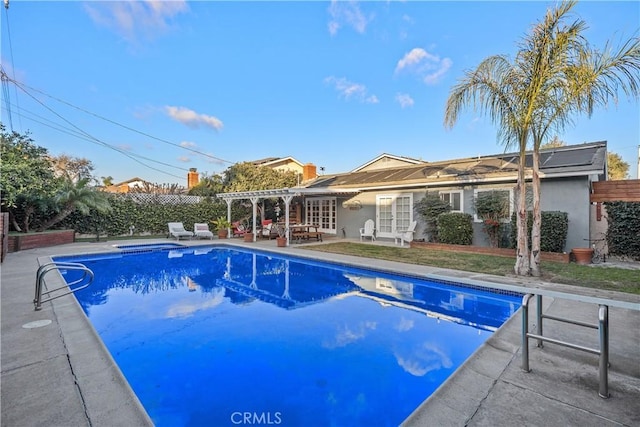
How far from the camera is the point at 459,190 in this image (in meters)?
12.8

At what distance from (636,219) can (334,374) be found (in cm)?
1140

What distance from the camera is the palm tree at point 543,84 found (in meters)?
6.68

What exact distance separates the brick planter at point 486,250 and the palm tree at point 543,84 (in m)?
2.64

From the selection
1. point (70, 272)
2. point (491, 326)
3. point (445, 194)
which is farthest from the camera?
point (445, 194)

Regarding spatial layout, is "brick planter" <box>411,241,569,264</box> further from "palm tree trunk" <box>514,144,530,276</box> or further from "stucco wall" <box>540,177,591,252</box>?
"palm tree trunk" <box>514,144,530,276</box>

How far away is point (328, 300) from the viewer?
7.16 metres

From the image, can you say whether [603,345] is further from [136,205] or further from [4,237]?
[136,205]

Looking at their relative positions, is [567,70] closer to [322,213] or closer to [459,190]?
[459,190]

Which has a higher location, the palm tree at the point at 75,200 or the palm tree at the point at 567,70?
the palm tree at the point at 567,70

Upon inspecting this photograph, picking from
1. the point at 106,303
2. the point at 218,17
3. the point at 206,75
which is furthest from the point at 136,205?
the point at 106,303

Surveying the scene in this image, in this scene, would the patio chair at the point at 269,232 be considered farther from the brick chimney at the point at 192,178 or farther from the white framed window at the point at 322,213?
the brick chimney at the point at 192,178

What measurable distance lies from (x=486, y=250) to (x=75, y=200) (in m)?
17.9

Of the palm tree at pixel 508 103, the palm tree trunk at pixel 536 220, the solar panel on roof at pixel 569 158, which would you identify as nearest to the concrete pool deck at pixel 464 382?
the palm tree trunk at pixel 536 220

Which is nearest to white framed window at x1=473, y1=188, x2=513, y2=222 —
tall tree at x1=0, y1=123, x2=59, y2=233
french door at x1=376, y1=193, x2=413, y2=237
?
french door at x1=376, y1=193, x2=413, y2=237
